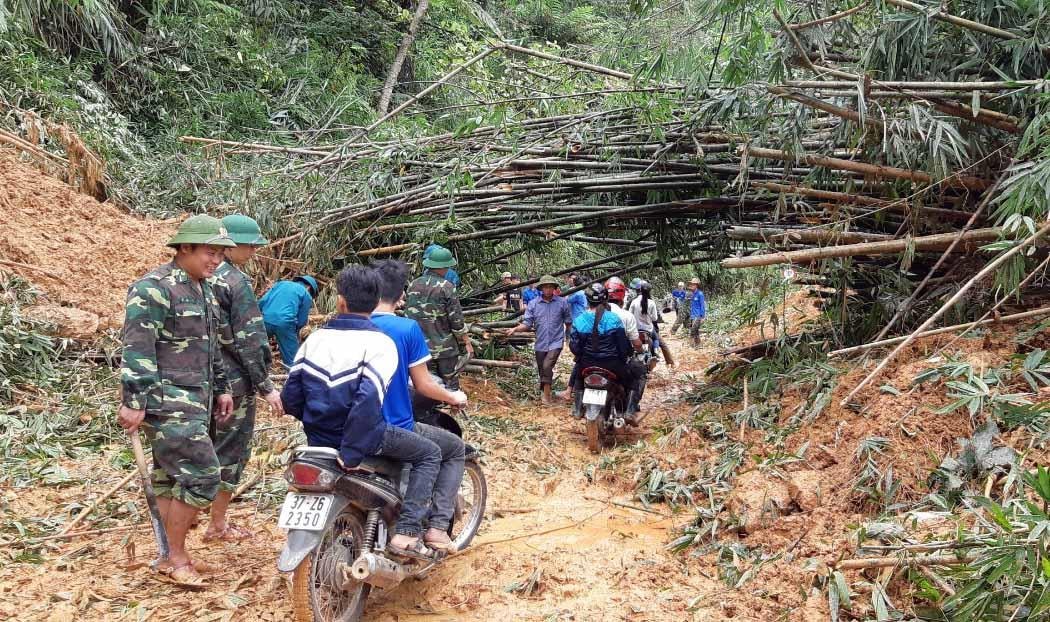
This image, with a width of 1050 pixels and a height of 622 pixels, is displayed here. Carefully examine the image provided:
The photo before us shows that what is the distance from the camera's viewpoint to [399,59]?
14617 mm

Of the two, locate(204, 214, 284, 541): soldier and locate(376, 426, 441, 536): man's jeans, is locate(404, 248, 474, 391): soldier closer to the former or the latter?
locate(204, 214, 284, 541): soldier

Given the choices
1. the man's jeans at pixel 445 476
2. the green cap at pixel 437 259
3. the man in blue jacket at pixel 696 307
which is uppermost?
the green cap at pixel 437 259

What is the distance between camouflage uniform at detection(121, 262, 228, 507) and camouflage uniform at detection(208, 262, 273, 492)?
0.36m

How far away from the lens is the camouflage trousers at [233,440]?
4.32m

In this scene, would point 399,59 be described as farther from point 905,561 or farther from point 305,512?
point 905,561

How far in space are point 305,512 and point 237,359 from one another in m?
1.38

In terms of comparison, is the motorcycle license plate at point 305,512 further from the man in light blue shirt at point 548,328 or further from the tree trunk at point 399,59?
the tree trunk at point 399,59

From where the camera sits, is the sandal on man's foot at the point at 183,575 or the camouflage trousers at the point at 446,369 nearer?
the sandal on man's foot at the point at 183,575

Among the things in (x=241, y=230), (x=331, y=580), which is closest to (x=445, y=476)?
(x=331, y=580)

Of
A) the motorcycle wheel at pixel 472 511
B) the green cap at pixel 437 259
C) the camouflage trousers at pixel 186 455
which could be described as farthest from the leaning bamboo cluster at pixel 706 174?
the camouflage trousers at pixel 186 455

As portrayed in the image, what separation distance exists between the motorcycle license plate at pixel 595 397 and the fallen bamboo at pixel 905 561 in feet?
11.7

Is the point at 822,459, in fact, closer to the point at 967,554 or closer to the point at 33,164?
the point at 967,554

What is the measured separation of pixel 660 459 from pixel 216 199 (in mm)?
5877

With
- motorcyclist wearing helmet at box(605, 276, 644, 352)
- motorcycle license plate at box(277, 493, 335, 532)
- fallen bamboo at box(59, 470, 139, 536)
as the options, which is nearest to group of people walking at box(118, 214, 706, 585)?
motorcycle license plate at box(277, 493, 335, 532)
